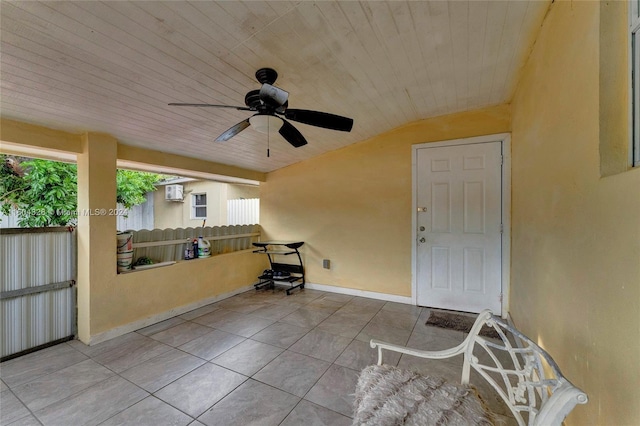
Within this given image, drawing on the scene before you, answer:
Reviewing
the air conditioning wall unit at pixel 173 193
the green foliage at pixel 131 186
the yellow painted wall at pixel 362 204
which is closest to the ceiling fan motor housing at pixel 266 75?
the yellow painted wall at pixel 362 204

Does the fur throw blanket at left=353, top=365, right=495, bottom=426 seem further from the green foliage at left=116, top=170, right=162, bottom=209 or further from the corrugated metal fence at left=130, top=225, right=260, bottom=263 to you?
the green foliage at left=116, top=170, right=162, bottom=209

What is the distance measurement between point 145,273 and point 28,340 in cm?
105

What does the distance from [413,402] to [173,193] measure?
692cm

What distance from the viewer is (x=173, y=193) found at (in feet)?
21.2

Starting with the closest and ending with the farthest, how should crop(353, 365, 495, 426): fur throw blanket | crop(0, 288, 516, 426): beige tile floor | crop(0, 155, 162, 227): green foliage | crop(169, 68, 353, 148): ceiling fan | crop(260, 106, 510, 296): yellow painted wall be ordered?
crop(353, 365, 495, 426): fur throw blanket, crop(0, 288, 516, 426): beige tile floor, crop(169, 68, 353, 148): ceiling fan, crop(260, 106, 510, 296): yellow painted wall, crop(0, 155, 162, 227): green foliage

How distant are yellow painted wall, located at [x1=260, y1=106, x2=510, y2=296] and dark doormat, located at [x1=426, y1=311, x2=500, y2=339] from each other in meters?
0.56

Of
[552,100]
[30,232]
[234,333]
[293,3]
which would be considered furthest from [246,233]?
[552,100]

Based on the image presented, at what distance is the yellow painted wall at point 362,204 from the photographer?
3.54 meters

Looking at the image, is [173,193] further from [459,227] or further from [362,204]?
[459,227]

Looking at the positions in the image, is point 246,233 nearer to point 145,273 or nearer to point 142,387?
point 145,273

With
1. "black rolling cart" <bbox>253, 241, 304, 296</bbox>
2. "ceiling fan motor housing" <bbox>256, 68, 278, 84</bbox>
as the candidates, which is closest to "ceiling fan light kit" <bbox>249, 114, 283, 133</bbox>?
"ceiling fan motor housing" <bbox>256, 68, 278, 84</bbox>

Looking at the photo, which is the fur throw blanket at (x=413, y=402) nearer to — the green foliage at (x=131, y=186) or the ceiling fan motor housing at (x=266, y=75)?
the ceiling fan motor housing at (x=266, y=75)

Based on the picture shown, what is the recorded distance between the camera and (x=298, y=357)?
2.31 metres

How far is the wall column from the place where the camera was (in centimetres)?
253
